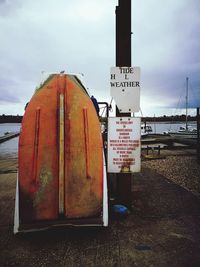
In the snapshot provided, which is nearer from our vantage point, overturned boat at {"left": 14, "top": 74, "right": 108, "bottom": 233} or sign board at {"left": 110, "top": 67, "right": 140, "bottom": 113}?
overturned boat at {"left": 14, "top": 74, "right": 108, "bottom": 233}

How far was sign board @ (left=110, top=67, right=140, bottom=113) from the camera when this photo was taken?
4496 mm

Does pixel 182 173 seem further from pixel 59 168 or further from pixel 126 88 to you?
pixel 59 168

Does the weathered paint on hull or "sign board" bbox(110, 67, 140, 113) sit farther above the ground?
"sign board" bbox(110, 67, 140, 113)

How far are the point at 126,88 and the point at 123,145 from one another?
1.06 metres

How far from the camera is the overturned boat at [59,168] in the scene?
10.8 feet

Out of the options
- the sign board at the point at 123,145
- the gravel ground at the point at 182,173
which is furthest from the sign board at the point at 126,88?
the gravel ground at the point at 182,173

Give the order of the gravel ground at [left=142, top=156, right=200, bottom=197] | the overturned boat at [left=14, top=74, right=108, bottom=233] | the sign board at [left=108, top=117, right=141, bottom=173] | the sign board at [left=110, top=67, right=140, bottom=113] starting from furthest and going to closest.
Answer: the gravel ground at [left=142, top=156, right=200, bottom=197] → the sign board at [left=110, top=67, right=140, bottom=113] → the sign board at [left=108, top=117, right=141, bottom=173] → the overturned boat at [left=14, top=74, right=108, bottom=233]

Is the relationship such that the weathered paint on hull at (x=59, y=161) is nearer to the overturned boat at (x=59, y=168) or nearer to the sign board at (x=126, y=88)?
the overturned boat at (x=59, y=168)

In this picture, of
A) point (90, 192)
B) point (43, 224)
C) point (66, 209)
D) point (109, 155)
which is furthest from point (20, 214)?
point (109, 155)

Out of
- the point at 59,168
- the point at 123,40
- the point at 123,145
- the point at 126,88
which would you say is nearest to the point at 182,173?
the point at 123,145

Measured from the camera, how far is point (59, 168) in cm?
332

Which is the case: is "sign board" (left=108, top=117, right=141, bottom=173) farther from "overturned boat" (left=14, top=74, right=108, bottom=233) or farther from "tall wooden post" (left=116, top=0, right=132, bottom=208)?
"overturned boat" (left=14, top=74, right=108, bottom=233)

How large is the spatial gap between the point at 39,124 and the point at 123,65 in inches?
79.0

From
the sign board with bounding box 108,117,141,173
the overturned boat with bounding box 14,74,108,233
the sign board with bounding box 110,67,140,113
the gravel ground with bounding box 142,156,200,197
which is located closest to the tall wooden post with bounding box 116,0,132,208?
the sign board with bounding box 110,67,140,113
